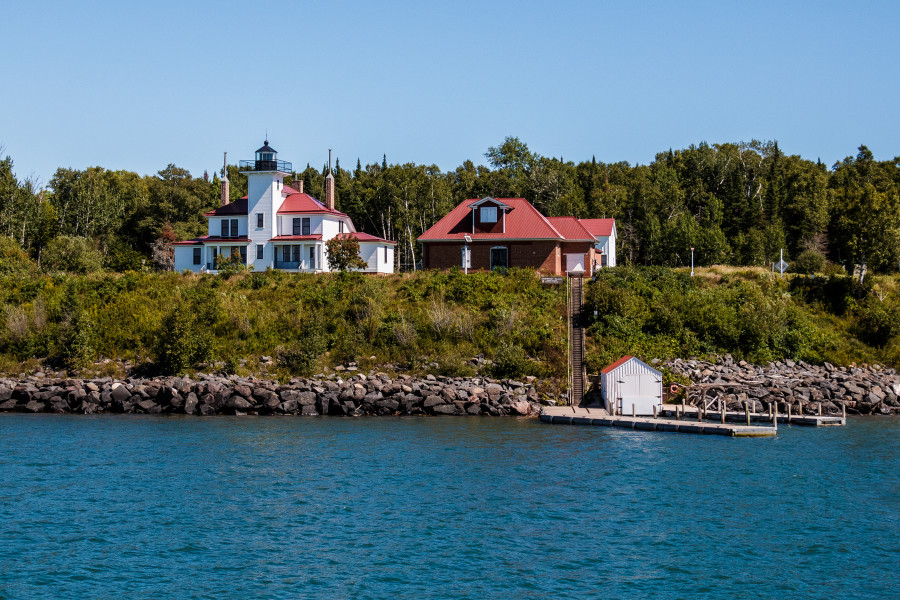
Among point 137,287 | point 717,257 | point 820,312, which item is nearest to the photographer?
point 820,312

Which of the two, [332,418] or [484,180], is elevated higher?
[484,180]

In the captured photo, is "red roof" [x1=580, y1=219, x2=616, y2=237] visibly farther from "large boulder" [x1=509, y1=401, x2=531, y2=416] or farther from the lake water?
the lake water

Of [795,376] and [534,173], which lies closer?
[795,376]

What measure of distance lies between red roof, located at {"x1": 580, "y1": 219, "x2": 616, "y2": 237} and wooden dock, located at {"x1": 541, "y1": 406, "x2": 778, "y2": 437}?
28.4 metres

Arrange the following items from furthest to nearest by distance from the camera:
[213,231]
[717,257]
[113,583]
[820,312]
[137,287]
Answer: [717,257] → [213,231] → [137,287] → [820,312] → [113,583]

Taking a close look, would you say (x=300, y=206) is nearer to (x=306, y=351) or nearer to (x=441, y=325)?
(x=306, y=351)

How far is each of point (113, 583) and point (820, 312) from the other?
4417 cm

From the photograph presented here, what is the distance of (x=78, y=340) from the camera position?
1858 inches

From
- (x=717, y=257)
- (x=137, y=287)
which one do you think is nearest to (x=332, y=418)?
(x=137, y=287)

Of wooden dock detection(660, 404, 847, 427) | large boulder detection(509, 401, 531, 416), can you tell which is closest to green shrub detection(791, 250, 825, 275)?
wooden dock detection(660, 404, 847, 427)

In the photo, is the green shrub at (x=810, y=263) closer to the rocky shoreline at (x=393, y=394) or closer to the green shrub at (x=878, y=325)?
the green shrub at (x=878, y=325)

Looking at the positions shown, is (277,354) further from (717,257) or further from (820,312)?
(717,257)

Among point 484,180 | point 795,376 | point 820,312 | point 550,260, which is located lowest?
point 795,376

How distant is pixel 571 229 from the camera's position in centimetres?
6050
